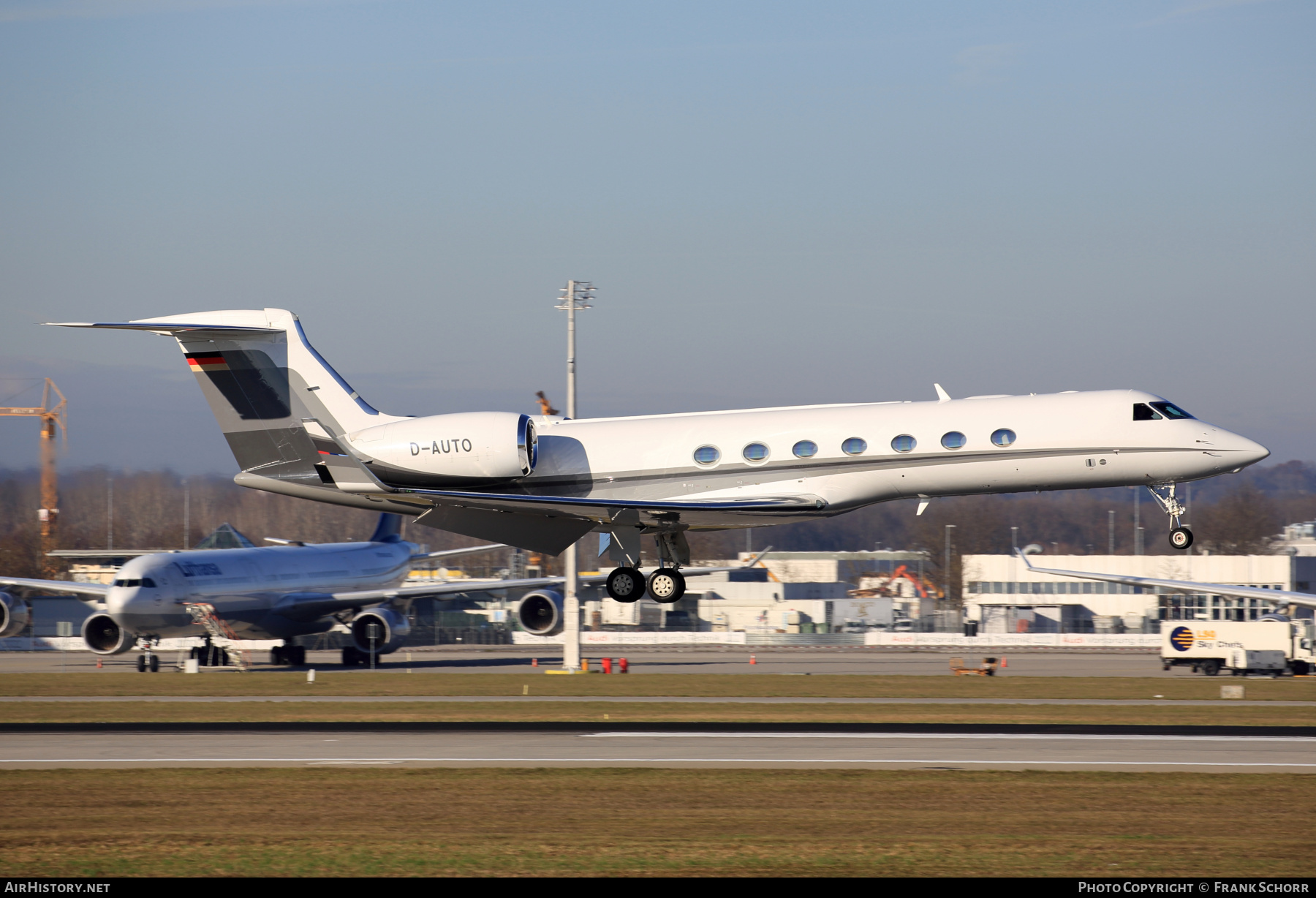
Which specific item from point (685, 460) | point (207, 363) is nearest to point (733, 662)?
point (685, 460)

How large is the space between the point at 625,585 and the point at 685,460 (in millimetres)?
2597

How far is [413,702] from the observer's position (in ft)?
117

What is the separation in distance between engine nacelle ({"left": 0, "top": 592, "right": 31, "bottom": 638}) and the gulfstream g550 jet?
114 feet

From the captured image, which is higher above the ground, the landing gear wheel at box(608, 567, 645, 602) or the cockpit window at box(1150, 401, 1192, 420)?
the cockpit window at box(1150, 401, 1192, 420)

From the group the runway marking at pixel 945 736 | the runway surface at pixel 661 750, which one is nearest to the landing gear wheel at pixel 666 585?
the runway surface at pixel 661 750

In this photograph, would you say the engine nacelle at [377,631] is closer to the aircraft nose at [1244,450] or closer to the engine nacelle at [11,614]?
the engine nacelle at [11,614]

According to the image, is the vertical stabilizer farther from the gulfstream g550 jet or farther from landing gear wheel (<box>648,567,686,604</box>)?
landing gear wheel (<box>648,567,686,604</box>)

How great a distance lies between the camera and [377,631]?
55.0m

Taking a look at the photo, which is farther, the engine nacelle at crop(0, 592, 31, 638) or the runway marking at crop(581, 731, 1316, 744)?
the engine nacelle at crop(0, 592, 31, 638)

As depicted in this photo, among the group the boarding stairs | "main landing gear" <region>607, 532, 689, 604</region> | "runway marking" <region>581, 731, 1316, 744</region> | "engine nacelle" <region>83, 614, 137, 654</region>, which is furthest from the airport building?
"main landing gear" <region>607, 532, 689, 604</region>

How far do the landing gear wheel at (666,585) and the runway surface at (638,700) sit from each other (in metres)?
10.8

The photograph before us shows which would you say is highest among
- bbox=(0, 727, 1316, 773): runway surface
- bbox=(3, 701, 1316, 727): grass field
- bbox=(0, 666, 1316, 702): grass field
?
bbox=(0, 727, 1316, 773): runway surface

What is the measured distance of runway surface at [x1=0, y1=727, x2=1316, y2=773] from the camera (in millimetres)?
21891

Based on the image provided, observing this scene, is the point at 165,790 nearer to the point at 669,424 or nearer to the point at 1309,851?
the point at 669,424
